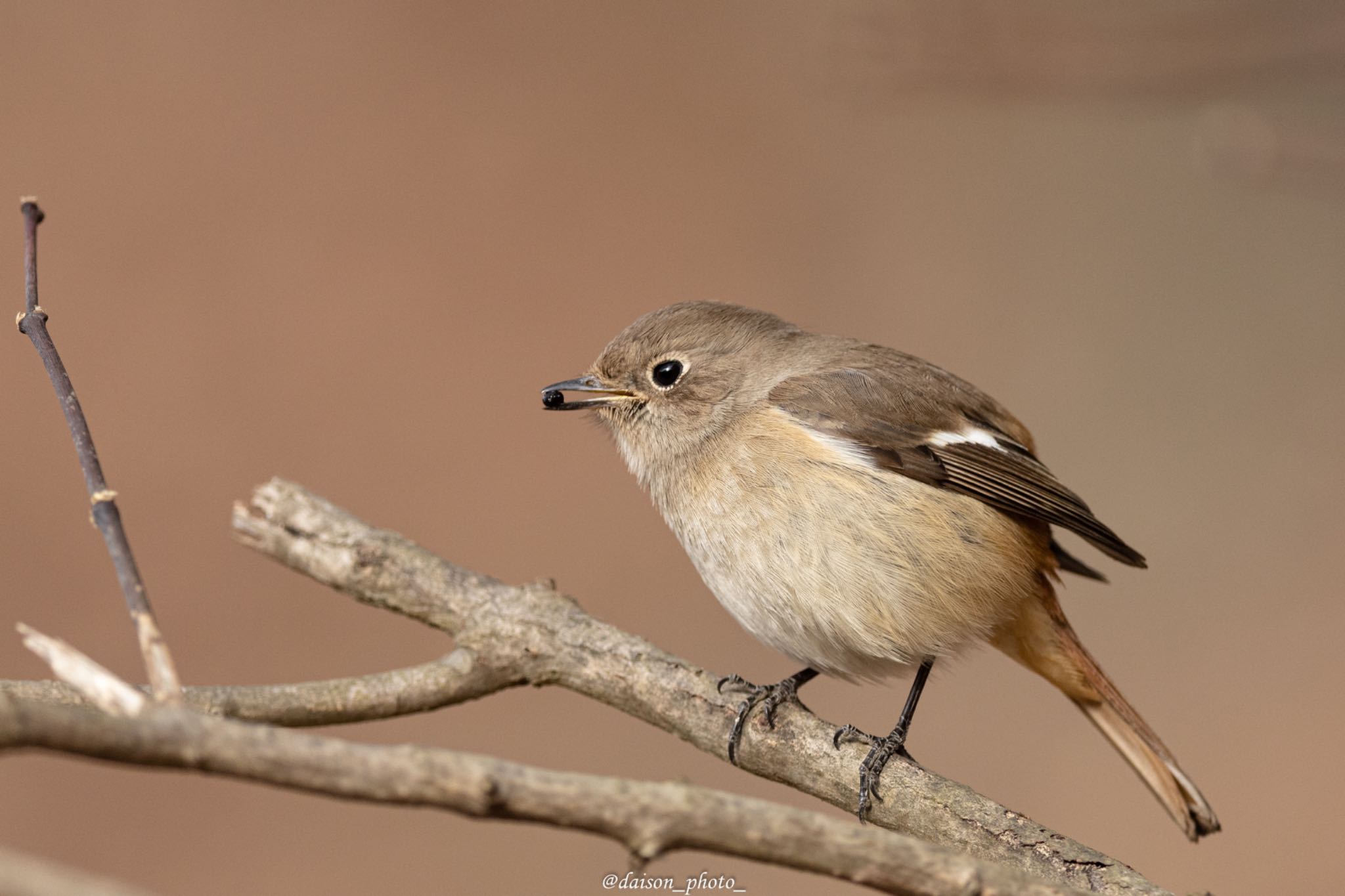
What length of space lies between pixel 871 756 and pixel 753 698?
333 millimetres

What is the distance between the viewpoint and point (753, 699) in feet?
9.80

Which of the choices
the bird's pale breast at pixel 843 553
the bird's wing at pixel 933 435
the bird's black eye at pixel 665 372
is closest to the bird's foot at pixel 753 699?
the bird's pale breast at pixel 843 553

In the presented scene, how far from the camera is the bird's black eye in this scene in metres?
3.63

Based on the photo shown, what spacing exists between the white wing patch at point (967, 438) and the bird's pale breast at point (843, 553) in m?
0.20

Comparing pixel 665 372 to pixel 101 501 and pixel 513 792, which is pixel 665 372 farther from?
pixel 513 792

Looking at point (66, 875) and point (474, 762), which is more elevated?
point (474, 762)

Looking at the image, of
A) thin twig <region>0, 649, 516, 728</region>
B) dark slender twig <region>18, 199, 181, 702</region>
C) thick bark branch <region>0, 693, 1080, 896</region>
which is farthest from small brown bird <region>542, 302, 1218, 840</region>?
dark slender twig <region>18, 199, 181, 702</region>

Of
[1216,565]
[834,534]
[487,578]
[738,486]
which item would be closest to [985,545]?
[834,534]

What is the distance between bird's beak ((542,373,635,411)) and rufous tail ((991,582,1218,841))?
4.52ft

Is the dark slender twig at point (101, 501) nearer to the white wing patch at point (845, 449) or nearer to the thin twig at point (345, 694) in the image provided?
the thin twig at point (345, 694)

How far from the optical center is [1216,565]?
6266 millimetres

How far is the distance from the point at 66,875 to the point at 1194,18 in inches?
145

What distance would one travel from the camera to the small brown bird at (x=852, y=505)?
10.1ft

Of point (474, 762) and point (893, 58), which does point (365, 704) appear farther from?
point (893, 58)
